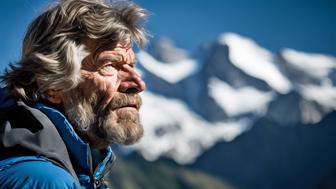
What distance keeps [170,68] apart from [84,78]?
13548cm

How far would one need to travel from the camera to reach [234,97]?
12500 cm

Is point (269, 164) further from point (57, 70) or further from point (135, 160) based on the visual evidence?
point (57, 70)

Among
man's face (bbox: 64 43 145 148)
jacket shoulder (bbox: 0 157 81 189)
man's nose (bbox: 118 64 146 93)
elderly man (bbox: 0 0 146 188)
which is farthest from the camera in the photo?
man's nose (bbox: 118 64 146 93)

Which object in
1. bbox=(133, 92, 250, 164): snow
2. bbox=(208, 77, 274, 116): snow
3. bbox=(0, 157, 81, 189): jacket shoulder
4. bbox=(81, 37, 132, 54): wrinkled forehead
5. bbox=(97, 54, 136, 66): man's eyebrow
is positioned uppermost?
bbox=(81, 37, 132, 54): wrinkled forehead

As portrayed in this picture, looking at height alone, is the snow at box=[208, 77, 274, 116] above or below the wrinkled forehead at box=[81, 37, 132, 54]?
below

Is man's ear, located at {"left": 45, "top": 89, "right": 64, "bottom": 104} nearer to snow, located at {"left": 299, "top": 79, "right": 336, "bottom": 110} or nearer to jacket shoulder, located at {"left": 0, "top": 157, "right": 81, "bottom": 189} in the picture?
jacket shoulder, located at {"left": 0, "top": 157, "right": 81, "bottom": 189}

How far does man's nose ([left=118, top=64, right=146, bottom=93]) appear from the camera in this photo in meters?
1.98

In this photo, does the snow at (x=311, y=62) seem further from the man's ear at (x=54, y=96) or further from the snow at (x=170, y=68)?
the man's ear at (x=54, y=96)

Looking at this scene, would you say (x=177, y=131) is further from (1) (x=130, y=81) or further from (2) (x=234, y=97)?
(1) (x=130, y=81)

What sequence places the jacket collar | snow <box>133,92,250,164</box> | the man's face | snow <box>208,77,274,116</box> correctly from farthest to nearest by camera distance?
snow <box>208,77,274,116</box>
snow <box>133,92,250,164</box>
the man's face
the jacket collar

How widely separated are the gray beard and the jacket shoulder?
50 cm

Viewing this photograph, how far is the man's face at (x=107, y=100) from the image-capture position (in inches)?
73.6

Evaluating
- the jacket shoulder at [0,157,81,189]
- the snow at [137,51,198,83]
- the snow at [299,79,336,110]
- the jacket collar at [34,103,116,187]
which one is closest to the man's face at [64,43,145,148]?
the jacket collar at [34,103,116,187]

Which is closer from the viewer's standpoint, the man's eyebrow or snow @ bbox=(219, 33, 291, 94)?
the man's eyebrow
